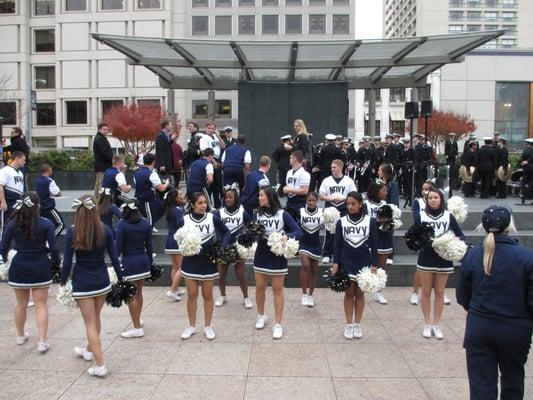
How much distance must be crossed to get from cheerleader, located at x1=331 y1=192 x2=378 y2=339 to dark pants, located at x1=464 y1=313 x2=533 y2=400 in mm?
2804

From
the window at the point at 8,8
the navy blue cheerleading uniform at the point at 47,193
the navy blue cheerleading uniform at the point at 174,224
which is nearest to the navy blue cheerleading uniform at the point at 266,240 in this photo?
the navy blue cheerleading uniform at the point at 174,224

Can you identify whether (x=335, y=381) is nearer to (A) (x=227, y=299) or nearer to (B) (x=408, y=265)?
(A) (x=227, y=299)

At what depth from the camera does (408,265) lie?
10.1 meters

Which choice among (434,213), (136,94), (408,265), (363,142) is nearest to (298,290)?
(408,265)

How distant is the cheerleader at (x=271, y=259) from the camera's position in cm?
732

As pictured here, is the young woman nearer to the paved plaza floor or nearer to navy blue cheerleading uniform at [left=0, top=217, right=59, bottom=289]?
the paved plaza floor

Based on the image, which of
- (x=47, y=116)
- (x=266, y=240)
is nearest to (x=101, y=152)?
(x=266, y=240)

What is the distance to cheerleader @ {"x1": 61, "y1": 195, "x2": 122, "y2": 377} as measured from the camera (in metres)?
5.79

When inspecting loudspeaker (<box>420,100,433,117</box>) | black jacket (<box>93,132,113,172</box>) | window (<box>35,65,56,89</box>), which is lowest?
black jacket (<box>93,132,113,172</box>)

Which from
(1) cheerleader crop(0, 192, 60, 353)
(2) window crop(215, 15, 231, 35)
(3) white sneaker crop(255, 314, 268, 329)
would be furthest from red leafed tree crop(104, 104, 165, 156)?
(1) cheerleader crop(0, 192, 60, 353)

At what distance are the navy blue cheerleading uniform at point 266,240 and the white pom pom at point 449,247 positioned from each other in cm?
180

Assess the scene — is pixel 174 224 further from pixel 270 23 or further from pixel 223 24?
pixel 223 24

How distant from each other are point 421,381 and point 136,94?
59.8m

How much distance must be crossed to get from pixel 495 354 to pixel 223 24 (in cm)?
6431
